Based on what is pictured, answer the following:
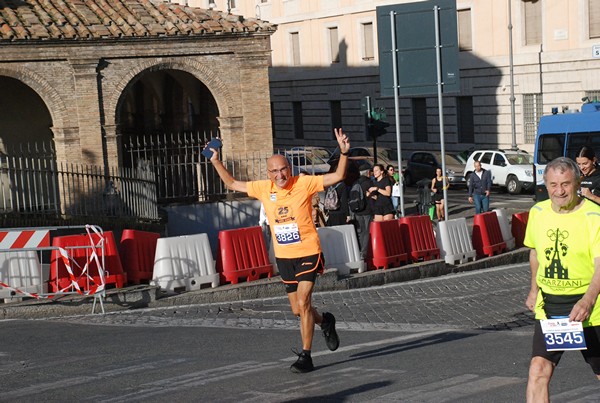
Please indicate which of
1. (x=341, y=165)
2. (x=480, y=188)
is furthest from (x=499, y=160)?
(x=341, y=165)

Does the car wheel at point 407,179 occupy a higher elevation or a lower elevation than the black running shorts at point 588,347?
lower

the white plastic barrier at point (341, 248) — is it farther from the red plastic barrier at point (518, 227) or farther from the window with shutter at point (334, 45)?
the window with shutter at point (334, 45)

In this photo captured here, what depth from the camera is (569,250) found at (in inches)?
292

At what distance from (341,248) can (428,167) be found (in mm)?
27276

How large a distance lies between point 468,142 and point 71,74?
27626 mm

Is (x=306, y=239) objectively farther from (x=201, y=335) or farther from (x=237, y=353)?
(x=201, y=335)

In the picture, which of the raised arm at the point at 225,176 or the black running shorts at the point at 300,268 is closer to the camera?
the black running shorts at the point at 300,268

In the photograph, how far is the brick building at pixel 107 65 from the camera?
1067 inches

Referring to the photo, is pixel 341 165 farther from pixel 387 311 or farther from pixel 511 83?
pixel 511 83

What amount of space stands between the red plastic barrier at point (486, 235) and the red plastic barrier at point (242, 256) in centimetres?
531

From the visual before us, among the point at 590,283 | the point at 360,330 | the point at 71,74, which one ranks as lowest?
the point at 360,330

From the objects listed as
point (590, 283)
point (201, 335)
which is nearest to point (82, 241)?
point (201, 335)

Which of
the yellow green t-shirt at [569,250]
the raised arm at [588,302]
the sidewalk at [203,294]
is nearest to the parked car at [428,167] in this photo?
the sidewalk at [203,294]

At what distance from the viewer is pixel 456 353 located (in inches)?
435
